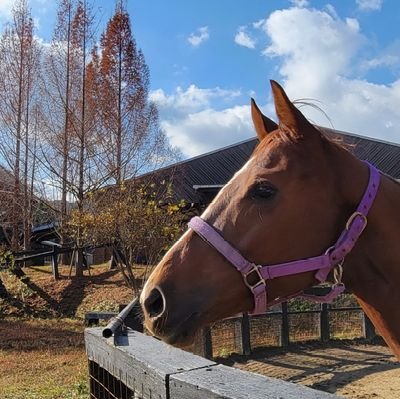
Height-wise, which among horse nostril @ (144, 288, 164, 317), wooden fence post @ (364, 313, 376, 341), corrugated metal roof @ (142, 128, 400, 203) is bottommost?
wooden fence post @ (364, 313, 376, 341)

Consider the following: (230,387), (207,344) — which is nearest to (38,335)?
(207,344)

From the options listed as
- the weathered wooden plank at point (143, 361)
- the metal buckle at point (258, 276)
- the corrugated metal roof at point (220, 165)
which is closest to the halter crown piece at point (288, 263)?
the metal buckle at point (258, 276)

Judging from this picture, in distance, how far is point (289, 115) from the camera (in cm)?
179

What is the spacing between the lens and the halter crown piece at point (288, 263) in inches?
63.7

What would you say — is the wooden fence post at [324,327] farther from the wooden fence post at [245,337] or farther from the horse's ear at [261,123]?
the horse's ear at [261,123]

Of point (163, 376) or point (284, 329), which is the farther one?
point (284, 329)

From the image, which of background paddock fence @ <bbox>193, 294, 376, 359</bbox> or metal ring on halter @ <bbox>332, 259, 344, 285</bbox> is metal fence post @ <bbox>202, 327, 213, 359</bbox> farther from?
metal ring on halter @ <bbox>332, 259, 344, 285</bbox>

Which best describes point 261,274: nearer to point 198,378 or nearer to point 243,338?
point 198,378

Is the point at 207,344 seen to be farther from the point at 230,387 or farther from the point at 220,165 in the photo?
the point at 220,165

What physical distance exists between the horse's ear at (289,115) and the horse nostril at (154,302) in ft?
2.37

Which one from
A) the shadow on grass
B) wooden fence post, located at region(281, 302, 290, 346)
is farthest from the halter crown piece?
the shadow on grass

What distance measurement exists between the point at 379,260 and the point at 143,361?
0.92 m

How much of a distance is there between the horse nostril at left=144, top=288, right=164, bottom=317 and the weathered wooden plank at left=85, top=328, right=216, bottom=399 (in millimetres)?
249

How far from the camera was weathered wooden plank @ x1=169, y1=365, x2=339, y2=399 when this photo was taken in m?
1.26
